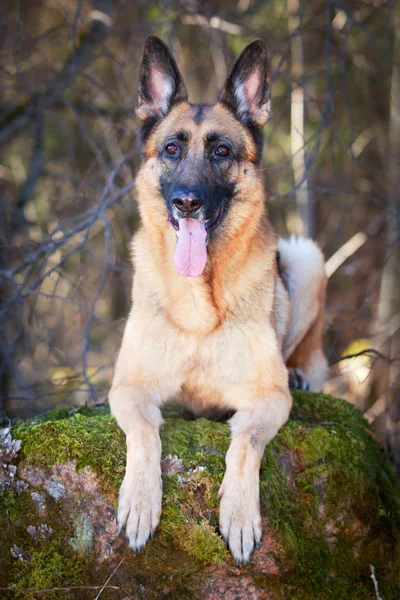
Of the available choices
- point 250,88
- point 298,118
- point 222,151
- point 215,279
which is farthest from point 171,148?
point 298,118

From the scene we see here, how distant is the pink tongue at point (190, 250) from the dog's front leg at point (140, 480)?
86cm

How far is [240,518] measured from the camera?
8.61 ft

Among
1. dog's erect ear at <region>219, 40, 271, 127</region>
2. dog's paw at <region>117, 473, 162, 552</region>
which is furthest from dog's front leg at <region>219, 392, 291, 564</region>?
dog's erect ear at <region>219, 40, 271, 127</region>

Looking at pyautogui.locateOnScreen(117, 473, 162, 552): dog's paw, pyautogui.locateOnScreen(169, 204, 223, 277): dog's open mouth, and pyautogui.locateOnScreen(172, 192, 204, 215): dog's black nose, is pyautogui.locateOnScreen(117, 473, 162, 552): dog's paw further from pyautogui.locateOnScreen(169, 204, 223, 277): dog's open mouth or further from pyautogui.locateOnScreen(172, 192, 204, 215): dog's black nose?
pyautogui.locateOnScreen(172, 192, 204, 215): dog's black nose

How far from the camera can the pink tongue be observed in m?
3.35

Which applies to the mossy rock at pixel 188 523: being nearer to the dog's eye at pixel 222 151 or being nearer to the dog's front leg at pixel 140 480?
the dog's front leg at pixel 140 480

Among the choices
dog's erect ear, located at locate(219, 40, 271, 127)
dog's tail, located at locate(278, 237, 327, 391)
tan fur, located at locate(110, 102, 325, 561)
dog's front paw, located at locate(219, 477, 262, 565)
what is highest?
dog's erect ear, located at locate(219, 40, 271, 127)

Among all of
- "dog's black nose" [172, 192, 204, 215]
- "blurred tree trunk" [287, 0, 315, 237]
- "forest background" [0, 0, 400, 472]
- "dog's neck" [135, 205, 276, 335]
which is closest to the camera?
"dog's black nose" [172, 192, 204, 215]

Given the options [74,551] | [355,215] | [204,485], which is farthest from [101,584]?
[355,215]

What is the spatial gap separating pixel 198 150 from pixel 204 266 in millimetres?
773

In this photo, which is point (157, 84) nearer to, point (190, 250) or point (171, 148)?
point (171, 148)

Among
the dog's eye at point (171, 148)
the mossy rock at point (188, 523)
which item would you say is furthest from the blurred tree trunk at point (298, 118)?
the mossy rock at point (188, 523)

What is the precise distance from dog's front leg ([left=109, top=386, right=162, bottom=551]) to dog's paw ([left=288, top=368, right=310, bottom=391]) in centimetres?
208

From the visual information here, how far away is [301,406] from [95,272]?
7.79 m
